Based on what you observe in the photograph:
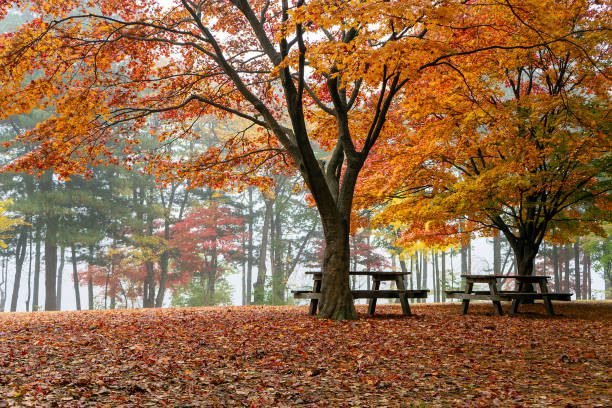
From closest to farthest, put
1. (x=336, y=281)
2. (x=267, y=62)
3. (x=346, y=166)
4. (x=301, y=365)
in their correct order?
(x=301, y=365)
(x=336, y=281)
(x=346, y=166)
(x=267, y=62)

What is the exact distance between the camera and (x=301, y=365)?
5.31 meters

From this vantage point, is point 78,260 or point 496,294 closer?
point 496,294

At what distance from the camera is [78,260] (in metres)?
26.7

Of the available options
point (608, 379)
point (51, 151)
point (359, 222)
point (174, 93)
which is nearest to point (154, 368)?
point (608, 379)

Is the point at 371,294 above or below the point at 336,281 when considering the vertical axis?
below

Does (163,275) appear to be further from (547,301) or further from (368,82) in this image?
(368,82)

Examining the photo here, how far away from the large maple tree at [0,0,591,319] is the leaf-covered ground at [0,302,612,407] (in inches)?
103

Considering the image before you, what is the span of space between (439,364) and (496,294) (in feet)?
18.4

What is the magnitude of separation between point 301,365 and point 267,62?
8.80m

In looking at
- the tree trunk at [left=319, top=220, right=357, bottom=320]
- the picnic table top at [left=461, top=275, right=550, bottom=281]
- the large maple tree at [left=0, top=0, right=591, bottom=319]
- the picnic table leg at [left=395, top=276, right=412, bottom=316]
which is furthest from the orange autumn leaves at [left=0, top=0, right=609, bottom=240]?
the picnic table leg at [left=395, top=276, right=412, bottom=316]

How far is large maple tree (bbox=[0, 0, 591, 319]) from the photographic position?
776 cm

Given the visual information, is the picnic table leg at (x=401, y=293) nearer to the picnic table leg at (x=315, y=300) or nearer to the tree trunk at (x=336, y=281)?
the tree trunk at (x=336, y=281)

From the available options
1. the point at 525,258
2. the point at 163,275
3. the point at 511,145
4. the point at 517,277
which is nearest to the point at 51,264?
the point at 163,275

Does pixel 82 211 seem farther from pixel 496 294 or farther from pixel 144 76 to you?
pixel 496 294
